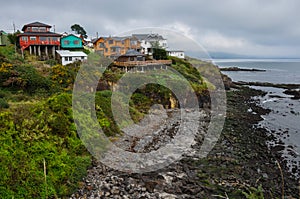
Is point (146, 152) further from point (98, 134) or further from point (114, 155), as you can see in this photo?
point (98, 134)

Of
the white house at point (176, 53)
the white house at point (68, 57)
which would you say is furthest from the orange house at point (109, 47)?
the white house at point (176, 53)

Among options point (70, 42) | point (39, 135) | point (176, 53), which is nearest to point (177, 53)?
point (176, 53)

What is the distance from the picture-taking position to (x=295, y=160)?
19719 mm

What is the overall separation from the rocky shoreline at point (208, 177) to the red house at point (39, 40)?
23584 millimetres

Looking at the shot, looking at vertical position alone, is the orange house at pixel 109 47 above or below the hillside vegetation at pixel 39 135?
above

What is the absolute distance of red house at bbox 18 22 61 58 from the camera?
116ft

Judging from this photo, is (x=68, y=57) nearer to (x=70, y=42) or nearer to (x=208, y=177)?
(x=70, y=42)

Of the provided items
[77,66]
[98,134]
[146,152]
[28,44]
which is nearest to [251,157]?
[146,152]

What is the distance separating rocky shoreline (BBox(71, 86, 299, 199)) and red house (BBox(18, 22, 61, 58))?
2358 centimetres

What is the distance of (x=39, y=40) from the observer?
3597cm

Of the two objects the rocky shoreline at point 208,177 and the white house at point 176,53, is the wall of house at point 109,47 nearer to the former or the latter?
the white house at point 176,53

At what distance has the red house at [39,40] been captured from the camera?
116 feet

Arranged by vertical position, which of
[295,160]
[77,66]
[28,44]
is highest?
[28,44]

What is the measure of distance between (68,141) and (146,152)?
220 inches
